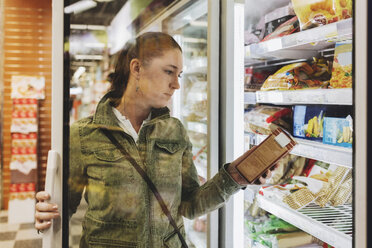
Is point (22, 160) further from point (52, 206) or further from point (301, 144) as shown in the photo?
point (301, 144)

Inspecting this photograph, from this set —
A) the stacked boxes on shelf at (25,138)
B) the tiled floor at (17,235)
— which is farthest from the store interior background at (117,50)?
the stacked boxes on shelf at (25,138)

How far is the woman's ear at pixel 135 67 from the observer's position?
132cm

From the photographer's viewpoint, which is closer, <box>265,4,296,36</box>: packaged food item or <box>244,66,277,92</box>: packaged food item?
<box>265,4,296,36</box>: packaged food item

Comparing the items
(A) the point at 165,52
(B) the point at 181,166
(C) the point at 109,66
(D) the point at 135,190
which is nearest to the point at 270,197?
(B) the point at 181,166

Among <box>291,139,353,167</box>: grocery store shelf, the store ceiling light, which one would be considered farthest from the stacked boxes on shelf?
<box>291,139,353,167</box>: grocery store shelf

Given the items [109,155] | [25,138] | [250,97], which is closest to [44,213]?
[109,155]

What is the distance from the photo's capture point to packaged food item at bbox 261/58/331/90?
1716mm

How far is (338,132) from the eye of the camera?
Result: 1.49 metres

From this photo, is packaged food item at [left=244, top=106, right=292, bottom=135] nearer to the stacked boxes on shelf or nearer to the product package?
the product package

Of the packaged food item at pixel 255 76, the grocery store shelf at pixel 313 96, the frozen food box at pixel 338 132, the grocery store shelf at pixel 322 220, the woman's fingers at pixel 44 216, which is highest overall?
the packaged food item at pixel 255 76

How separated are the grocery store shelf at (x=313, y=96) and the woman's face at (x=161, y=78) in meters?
0.50

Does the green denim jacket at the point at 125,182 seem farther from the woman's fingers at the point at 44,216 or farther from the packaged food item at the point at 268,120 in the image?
the packaged food item at the point at 268,120

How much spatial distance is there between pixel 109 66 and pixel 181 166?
19.9 inches

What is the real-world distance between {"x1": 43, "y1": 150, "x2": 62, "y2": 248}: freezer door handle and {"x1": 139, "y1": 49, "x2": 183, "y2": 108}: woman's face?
15.7 inches
